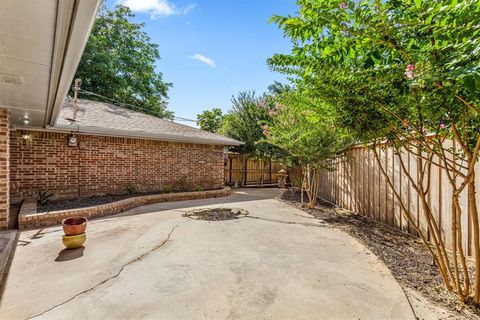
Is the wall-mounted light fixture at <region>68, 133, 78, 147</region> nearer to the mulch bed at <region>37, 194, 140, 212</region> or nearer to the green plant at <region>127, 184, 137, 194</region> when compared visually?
the mulch bed at <region>37, 194, 140, 212</region>

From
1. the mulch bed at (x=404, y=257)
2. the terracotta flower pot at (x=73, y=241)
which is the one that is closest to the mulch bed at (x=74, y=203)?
the terracotta flower pot at (x=73, y=241)

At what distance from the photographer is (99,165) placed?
8414 millimetres

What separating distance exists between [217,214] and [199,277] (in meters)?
3.72

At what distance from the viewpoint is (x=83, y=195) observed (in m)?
8.11

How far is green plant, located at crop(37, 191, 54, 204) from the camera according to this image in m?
6.92

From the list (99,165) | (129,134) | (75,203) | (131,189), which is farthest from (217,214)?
(99,165)

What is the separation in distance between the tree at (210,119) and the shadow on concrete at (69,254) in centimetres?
2184

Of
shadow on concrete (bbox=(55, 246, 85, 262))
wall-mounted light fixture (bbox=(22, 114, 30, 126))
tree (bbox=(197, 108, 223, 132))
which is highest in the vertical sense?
tree (bbox=(197, 108, 223, 132))

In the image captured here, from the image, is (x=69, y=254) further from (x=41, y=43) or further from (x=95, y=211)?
(x=41, y=43)

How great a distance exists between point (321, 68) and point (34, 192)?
875cm

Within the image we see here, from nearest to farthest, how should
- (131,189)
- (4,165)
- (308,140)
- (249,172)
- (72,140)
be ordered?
(4,165) < (308,140) < (72,140) < (131,189) < (249,172)

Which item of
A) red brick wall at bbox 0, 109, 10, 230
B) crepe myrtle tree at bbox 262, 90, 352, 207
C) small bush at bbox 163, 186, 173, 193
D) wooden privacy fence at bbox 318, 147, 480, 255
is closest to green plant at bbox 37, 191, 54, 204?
red brick wall at bbox 0, 109, 10, 230

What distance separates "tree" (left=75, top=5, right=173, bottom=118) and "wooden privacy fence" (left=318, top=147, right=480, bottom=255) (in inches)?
602

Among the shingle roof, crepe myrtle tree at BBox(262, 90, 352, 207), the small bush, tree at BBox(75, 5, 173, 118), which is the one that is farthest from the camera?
tree at BBox(75, 5, 173, 118)
